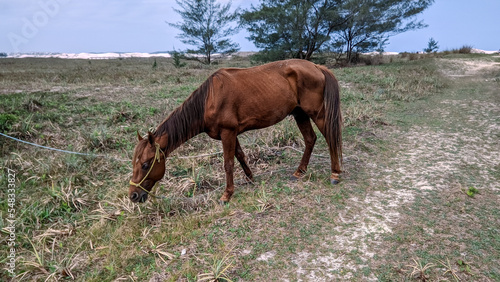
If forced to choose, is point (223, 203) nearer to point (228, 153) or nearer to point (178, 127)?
point (228, 153)

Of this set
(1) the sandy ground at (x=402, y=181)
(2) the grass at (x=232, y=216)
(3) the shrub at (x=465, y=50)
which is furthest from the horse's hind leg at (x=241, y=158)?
(3) the shrub at (x=465, y=50)

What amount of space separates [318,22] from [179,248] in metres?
17.6

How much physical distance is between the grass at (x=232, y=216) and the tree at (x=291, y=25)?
12.6 metres

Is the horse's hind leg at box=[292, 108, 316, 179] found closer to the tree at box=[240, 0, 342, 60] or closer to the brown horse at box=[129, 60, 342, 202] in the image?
the brown horse at box=[129, 60, 342, 202]

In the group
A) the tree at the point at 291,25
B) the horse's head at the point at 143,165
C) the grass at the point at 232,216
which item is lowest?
the grass at the point at 232,216

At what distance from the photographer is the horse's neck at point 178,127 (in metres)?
3.46

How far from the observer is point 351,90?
10.0 m

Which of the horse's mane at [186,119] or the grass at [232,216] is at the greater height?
the horse's mane at [186,119]

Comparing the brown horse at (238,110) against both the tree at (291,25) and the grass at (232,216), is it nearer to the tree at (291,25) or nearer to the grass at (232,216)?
the grass at (232,216)

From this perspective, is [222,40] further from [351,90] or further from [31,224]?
[31,224]

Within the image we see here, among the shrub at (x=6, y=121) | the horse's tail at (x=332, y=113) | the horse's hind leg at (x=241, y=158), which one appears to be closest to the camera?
the horse's tail at (x=332, y=113)

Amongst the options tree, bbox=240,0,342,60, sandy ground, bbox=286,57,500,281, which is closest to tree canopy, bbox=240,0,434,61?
tree, bbox=240,0,342,60

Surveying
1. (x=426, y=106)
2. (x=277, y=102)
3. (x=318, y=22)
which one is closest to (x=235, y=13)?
(x=318, y=22)

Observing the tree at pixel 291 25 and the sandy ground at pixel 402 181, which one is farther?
the tree at pixel 291 25
